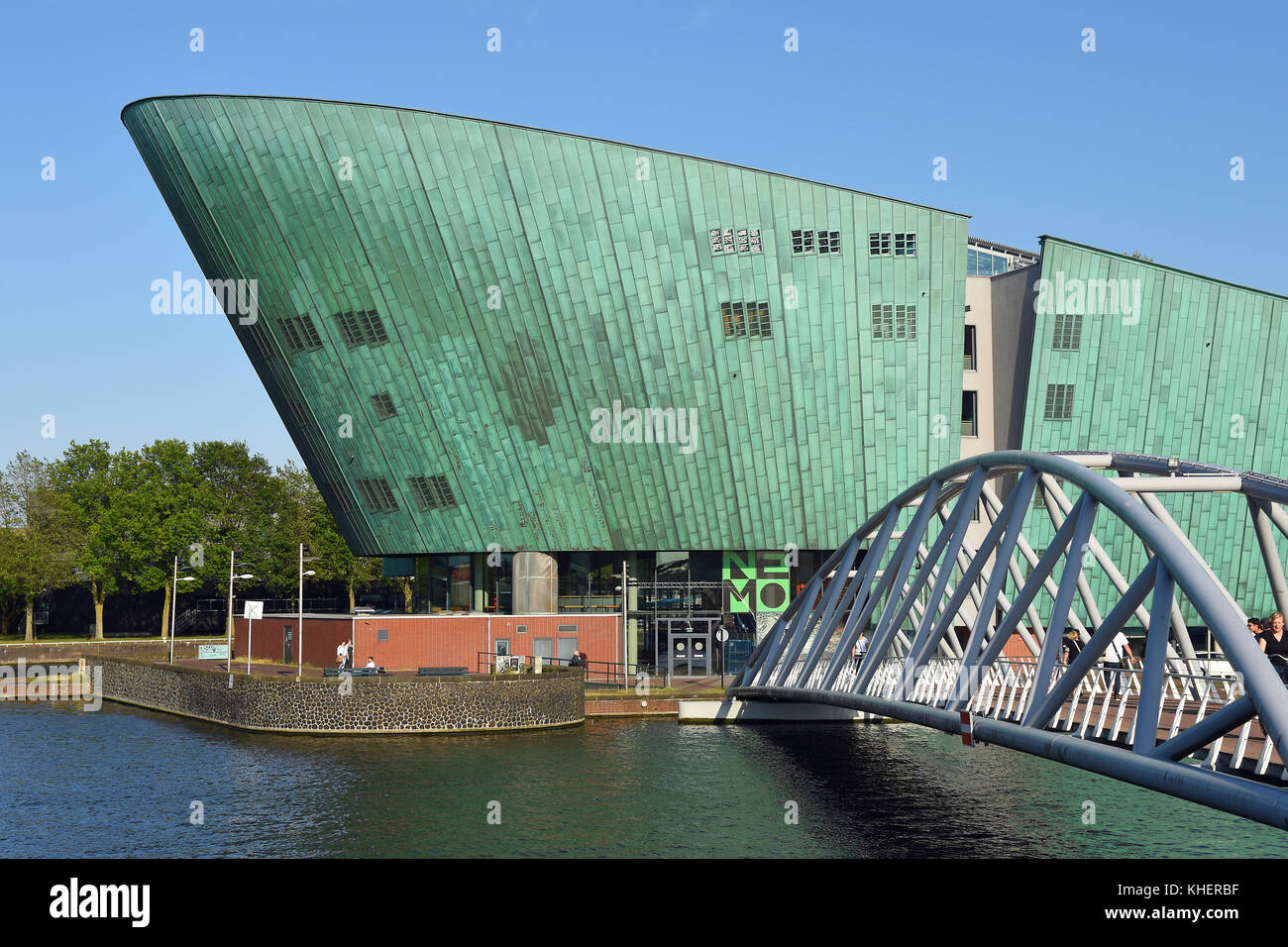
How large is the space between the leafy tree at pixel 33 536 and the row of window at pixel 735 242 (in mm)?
56346

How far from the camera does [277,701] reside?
144 ft

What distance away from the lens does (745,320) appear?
5222 centimetres

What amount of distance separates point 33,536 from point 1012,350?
67401 millimetres

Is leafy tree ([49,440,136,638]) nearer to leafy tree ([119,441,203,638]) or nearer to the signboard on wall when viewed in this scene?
leafy tree ([119,441,203,638])

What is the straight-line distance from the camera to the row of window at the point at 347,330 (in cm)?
5272

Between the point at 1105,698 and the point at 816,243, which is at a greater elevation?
the point at 816,243

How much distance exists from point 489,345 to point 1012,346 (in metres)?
22.6

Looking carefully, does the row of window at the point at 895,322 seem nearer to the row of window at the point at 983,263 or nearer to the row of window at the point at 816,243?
the row of window at the point at 816,243

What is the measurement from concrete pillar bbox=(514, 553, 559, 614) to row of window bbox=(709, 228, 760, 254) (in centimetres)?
1553

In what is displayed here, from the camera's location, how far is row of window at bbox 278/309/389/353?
52.7 meters

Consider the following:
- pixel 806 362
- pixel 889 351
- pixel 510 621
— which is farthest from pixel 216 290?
pixel 889 351

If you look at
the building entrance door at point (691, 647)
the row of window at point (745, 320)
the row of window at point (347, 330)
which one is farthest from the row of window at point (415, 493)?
the row of window at point (745, 320)

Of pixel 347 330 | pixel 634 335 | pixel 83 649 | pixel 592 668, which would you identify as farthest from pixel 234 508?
pixel 634 335

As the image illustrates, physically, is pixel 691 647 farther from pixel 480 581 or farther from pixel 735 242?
pixel 735 242
